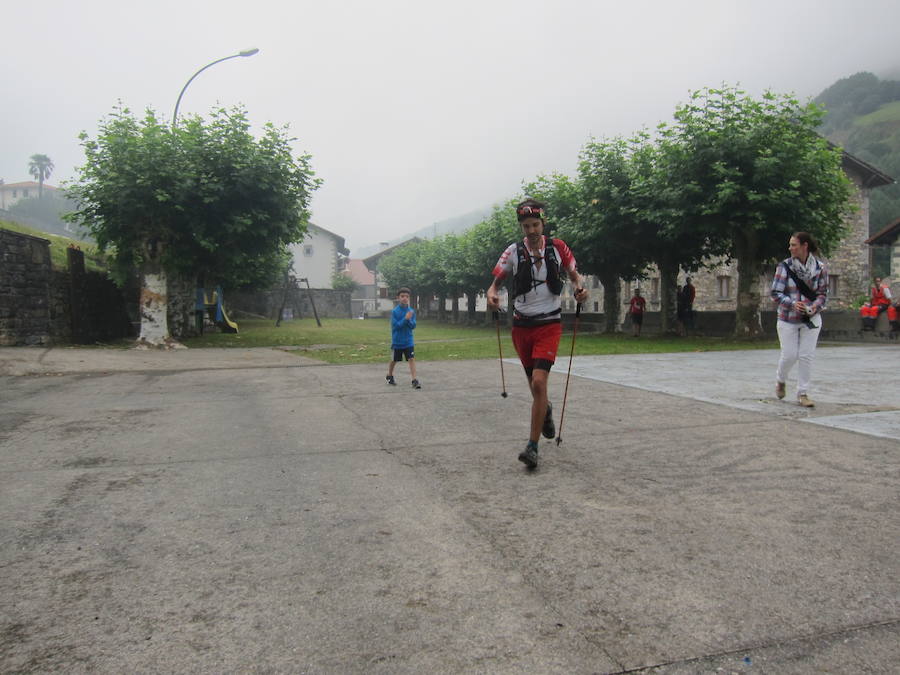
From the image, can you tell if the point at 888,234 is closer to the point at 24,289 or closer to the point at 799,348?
the point at 799,348

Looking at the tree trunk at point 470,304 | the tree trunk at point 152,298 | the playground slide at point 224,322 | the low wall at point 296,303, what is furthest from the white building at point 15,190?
the tree trunk at point 152,298

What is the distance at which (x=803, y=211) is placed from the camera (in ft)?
59.7

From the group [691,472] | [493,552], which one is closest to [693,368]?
[691,472]

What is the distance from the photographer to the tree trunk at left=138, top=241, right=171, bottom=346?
719 inches

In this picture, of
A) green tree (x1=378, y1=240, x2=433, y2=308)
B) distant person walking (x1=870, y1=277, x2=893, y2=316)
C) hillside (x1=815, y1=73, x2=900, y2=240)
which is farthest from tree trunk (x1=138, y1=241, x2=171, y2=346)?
hillside (x1=815, y1=73, x2=900, y2=240)

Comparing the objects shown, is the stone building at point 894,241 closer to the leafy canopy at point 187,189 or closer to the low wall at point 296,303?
the leafy canopy at point 187,189

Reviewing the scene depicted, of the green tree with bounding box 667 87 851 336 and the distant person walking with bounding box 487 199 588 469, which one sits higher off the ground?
the green tree with bounding box 667 87 851 336

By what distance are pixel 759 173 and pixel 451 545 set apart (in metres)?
17.8

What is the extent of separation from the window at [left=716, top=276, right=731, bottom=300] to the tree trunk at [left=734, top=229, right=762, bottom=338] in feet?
81.7

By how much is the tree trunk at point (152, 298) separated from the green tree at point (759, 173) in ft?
49.2

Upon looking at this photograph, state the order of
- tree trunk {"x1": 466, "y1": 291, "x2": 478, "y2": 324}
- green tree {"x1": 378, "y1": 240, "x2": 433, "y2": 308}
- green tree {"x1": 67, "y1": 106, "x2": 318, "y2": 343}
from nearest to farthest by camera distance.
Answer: green tree {"x1": 67, "y1": 106, "x2": 318, "y2": 343}
tree trunk {"x1": 466, "y1": 291, "x2": 478, "y2": 324}
green tree {"x1": 378, "y1": 240, "x2": 433, "y2": 308}

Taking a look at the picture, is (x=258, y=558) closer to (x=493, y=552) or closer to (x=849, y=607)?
(x=493, y=552)

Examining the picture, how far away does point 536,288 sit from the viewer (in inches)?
198

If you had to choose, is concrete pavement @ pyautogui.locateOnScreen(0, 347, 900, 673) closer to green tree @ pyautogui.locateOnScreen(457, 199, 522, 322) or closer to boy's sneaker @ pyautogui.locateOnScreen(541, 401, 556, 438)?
boy's sneaker @ pyautogui.locateOnScreen(541, 401, 556, 438)
